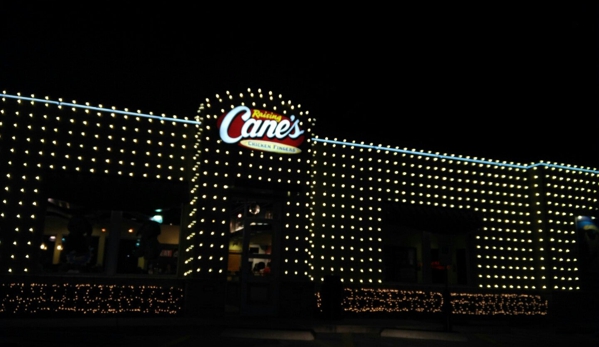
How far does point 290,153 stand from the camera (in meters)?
14.8

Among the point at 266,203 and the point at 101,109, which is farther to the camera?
the point at 266,203

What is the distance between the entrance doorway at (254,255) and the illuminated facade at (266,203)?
0.12ft

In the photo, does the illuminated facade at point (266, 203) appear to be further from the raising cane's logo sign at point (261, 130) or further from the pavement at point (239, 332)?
the pavement at point (239, 332)

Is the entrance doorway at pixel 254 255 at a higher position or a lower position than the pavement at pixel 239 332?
higher

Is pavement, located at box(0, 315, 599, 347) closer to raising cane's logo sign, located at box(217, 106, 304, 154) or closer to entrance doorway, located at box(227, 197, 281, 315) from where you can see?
entrance doorway, located at box(227, 197, 281, 315)

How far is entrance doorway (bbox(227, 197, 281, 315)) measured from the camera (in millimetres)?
14141

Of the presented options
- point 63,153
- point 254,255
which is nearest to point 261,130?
point 254,255

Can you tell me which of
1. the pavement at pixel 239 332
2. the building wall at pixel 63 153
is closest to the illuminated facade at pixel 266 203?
the building wall at pixel 63 153

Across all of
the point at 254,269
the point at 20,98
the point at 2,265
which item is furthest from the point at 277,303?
the point at 20,98

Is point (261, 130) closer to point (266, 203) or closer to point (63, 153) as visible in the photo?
point (266, 203)

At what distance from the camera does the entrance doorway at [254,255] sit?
1414cm

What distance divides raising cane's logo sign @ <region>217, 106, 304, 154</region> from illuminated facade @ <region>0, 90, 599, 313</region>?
3 centimetres

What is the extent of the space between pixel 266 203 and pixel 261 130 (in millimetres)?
1987

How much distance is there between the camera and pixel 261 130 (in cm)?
1452
